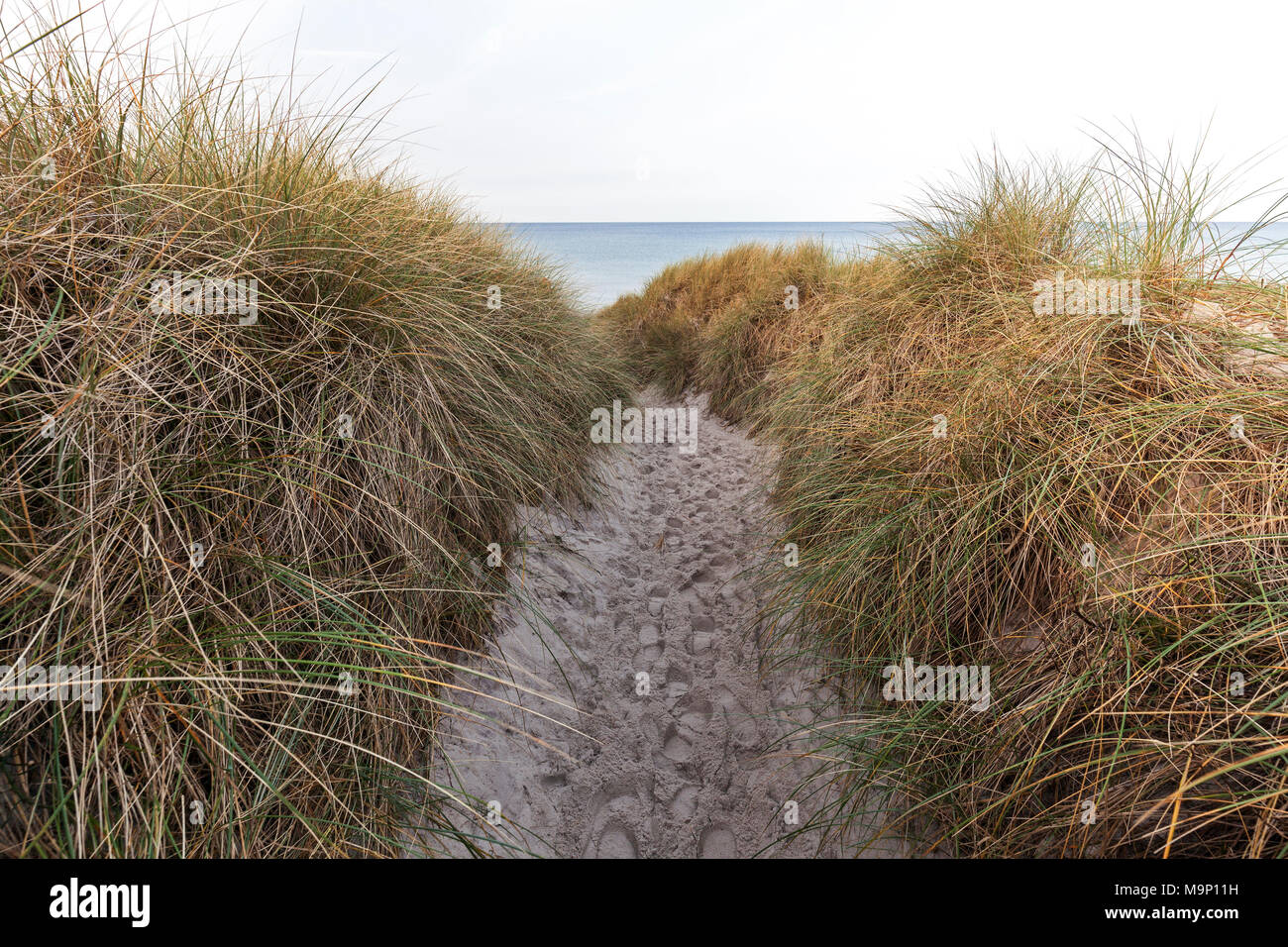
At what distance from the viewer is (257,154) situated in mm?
2605

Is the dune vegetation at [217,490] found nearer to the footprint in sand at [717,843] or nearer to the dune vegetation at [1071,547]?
the footprint in sand at [717,843]

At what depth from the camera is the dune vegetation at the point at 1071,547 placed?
4.83 feet

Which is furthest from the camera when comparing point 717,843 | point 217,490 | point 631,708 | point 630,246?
point 630,246

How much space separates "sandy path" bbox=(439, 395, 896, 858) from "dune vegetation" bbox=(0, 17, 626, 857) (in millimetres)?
304

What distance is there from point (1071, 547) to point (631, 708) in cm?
189

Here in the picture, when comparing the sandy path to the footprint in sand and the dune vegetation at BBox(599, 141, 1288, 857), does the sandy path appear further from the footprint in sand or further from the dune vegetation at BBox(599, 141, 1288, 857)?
the dune vegetation at BBox(599, 141, 1288, 857)

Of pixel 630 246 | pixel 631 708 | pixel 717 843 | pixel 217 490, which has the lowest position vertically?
pixel 717 843

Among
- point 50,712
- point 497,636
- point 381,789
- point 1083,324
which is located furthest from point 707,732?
point 1083,324

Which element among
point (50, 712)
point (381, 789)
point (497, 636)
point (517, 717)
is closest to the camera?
point (50, 712)

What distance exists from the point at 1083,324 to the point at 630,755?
8.79 ft

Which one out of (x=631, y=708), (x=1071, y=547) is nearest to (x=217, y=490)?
(x=631, y=708)

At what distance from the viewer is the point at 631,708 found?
2.71m

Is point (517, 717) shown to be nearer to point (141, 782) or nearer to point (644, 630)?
point (644, 630)

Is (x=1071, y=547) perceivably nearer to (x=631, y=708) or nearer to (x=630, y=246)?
(x=631, y=708)
